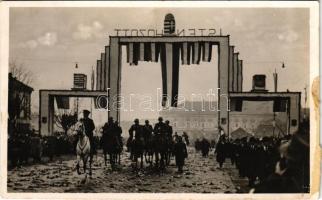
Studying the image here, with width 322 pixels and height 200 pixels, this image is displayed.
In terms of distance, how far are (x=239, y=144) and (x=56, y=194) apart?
188cm

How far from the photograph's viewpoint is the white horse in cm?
537

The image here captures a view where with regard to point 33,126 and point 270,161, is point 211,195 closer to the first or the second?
point 270,161

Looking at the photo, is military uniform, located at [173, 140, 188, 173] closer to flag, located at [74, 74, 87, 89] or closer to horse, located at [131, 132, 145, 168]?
horse, located at [131, 132, 145, 168]

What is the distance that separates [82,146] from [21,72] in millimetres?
946

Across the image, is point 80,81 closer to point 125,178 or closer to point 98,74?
point 98,74

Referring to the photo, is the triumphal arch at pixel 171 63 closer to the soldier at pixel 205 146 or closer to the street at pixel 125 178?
the soldier at pixel 205 146

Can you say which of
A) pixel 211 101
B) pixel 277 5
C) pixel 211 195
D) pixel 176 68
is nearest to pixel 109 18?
pixel 176 68

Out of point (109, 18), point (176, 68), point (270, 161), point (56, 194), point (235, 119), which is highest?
point (109, 18)

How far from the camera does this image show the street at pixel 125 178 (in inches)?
210

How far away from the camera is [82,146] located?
17.6 feet

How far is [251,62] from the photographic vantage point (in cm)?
533

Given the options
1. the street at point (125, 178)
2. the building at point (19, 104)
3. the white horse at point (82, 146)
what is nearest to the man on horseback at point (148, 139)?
the street at point (125, 178)

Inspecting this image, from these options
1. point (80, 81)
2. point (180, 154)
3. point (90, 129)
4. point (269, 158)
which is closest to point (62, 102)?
point (80, 81)

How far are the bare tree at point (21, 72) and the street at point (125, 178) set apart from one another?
0.84m
